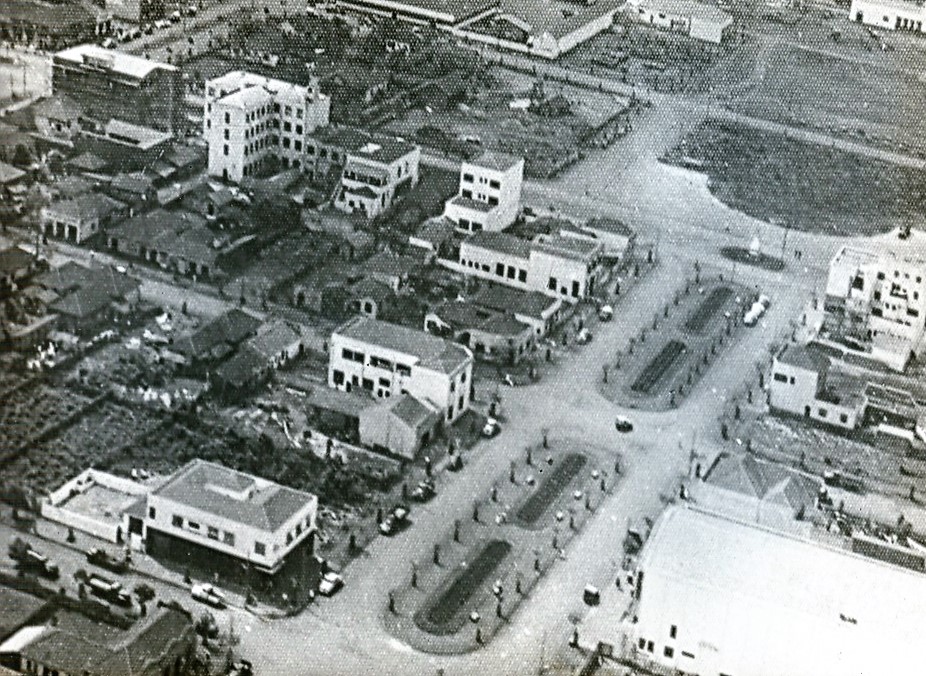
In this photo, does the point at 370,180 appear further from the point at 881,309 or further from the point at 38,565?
the point at 38,565

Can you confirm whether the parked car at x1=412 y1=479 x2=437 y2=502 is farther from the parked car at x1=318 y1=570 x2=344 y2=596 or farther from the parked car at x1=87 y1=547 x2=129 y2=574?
the parked car at x1=87 y1=547 x2=129 y2=574

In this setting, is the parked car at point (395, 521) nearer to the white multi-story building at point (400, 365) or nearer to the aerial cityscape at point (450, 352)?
the aerial cityscape at point (450, 352)

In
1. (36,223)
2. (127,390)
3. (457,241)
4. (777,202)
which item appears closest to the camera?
(127,390)

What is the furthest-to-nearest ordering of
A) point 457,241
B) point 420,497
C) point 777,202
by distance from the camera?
point 777,202, point 457,241, point 420,497

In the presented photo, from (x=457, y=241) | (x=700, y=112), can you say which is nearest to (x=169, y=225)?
(x=457, y=241)

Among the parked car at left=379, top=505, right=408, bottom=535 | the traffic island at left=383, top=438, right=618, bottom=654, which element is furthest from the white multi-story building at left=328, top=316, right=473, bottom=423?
the parked car at left=379, top=505, right=408, bottom=535

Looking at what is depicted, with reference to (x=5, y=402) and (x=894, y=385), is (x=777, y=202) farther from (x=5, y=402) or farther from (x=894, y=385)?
(x=5, y=402)
